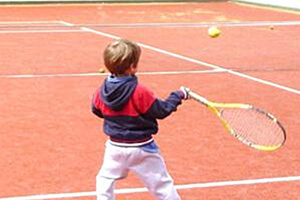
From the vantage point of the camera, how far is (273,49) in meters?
13.7

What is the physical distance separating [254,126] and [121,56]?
2.83 feet

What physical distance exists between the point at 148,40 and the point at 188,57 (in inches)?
98.3

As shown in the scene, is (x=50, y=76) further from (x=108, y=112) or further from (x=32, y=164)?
(x=108, y=112)

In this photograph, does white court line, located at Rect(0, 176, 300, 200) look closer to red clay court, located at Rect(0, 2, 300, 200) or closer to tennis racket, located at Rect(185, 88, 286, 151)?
red clay court, located at Rect(0, 2, 300, 200)

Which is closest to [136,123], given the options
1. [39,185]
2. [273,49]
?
[39,185]

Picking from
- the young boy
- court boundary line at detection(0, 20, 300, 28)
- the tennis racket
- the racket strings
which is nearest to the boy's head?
the young boy

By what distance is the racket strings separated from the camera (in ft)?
14.2

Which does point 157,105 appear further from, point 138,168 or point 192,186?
point 192,186

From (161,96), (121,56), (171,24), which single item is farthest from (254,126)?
(171,24)

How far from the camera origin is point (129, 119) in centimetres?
423

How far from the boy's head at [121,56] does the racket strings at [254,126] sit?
2.19ft

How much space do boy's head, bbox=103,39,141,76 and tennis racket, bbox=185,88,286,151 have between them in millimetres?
337

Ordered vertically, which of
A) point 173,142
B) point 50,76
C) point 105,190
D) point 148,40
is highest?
point 105,190

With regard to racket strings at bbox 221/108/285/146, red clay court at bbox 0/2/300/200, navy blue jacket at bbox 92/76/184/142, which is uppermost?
navy blue jacket at bbox 92/76/184/142
